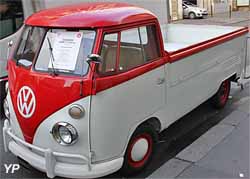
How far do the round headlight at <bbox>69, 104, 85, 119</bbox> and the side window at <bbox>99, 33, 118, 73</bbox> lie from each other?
0.40 metres

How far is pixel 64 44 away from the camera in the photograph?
343 cm

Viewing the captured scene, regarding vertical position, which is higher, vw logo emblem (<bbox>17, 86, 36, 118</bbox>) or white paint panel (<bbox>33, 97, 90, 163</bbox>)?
vw logo emblem (<bbox>17, 86, 36, 118</bbox>)

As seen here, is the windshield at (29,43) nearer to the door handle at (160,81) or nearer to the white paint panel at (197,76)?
the door handle at (160,81)

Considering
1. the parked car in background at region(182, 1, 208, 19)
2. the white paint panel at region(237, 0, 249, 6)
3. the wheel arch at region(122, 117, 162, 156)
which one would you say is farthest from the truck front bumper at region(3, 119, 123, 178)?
the white paint panel at region(237, 0, 249, 6)

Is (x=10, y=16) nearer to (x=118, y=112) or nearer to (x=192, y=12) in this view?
(x=118, y=112)

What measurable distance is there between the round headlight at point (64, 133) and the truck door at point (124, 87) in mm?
178

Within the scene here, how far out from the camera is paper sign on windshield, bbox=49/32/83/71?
3.36 m

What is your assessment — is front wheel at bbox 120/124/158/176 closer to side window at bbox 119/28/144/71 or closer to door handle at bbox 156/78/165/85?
door handle at bbox 156/78/165/85

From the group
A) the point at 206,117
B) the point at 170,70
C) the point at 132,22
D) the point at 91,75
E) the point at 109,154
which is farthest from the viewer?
→ the point at 206,117

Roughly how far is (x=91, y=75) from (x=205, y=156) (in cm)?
194

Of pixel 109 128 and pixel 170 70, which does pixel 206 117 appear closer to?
pixel 170 70

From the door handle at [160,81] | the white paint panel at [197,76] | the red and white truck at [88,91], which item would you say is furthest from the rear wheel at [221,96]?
the door handle at [160,81]

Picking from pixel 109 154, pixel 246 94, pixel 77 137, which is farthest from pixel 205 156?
pixel 246 94

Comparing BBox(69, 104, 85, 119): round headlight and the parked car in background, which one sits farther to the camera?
the parked car in background
